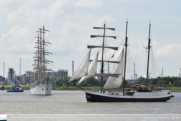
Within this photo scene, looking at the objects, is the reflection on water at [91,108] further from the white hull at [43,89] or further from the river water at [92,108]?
the white hull at [43,89]

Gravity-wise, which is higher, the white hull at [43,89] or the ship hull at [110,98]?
the ship hull at [110,98]

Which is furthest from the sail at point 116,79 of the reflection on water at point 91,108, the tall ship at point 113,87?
the reflection on water at point 91,108

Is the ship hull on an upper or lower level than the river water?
upper

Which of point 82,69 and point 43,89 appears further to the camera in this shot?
point 43,89

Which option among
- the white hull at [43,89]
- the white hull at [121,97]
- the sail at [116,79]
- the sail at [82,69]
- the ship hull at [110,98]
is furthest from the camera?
the white hull at [43,89]

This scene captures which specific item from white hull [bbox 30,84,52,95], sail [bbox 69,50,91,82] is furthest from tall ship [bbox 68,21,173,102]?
white hull [bbox 30,84,52,95]

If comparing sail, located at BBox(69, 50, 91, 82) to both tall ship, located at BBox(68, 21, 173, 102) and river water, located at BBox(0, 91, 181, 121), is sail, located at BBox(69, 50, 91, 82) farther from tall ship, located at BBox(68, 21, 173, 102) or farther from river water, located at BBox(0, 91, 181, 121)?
river water, located at BBox(0, 91, 181, 121)

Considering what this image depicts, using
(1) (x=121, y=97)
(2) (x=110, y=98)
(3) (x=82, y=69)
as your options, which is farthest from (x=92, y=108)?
(1) (x=121, y=97)

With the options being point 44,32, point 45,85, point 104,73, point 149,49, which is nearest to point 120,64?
point 104,73

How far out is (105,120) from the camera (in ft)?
121

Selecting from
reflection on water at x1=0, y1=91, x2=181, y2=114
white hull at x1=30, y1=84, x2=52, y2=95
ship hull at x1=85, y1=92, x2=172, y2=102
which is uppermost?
ship hull at x1=85, y1=92, x2=172, y2=102

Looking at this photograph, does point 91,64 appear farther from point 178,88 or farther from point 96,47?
point 178,88

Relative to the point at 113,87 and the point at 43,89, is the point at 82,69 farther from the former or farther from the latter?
the point at 43,89

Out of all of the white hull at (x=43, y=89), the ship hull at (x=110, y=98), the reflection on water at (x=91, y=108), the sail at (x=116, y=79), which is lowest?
the white hull at (x=43, y=89)
